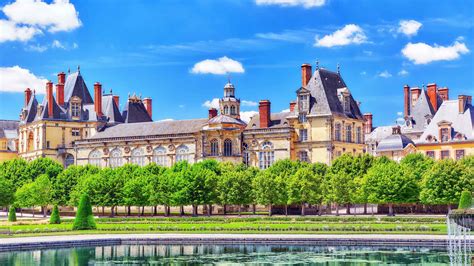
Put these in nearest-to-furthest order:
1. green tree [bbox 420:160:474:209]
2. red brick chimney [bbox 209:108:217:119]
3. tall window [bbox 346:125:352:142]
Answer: green tree [bbox 420:160:474:209], tall window [bbox 346:125:352:142], red brick chimney [bbox 209:108:217:119]

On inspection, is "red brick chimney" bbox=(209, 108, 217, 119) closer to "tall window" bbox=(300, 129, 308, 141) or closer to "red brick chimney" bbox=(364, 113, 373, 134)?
"tall window" bbox=(300, 129, 308, 141)

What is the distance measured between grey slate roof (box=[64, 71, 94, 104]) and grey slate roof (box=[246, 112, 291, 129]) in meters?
25.8

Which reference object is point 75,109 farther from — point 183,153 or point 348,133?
point 348,133

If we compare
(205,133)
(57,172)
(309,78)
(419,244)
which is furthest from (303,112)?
(419,244)

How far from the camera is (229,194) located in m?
65.8

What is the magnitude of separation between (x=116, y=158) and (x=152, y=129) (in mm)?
5289

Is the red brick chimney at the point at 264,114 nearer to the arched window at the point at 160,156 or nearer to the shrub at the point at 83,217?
the arched window at the point at 160,156

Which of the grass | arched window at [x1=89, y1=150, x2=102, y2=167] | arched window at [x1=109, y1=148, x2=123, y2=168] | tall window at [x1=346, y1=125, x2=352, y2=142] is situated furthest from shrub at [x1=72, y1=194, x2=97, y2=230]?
arched window at [x1=89, y1=150, x2=102, y2=167]

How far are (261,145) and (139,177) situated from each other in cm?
1612

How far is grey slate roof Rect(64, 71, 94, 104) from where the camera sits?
10069 cm

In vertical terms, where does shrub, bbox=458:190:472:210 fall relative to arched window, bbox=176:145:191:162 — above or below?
below

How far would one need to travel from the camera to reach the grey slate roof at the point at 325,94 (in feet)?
270

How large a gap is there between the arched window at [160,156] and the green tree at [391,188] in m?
31.6

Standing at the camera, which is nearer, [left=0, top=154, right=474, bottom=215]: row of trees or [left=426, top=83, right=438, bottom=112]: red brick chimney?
[left=0, top=154, right=474, bottom=215]: row of trees
